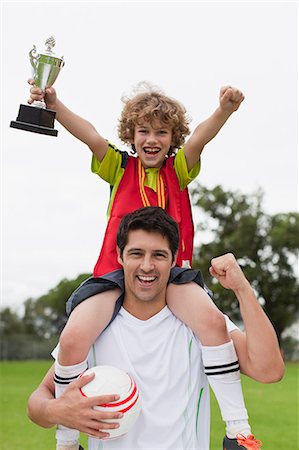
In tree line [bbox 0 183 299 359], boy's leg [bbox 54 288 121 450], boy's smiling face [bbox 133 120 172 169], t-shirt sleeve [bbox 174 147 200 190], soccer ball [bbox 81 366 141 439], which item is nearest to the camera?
soccer ball [bbox 81 366 141 439]

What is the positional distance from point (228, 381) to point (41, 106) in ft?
6.57

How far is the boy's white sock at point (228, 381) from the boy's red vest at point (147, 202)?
3.12 feet

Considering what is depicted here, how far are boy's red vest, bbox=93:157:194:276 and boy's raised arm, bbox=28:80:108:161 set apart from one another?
0.22 meters

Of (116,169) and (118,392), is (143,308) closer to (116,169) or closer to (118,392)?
(118,392)

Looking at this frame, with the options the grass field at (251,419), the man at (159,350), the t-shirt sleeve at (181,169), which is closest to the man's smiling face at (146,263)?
the man at (159,350)

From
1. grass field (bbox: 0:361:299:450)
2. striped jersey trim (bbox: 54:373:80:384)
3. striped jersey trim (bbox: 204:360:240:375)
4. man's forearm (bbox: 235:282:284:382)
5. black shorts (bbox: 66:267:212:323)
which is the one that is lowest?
grass field (bbox: 0:361:299:450)

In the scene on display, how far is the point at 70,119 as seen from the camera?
4812mm

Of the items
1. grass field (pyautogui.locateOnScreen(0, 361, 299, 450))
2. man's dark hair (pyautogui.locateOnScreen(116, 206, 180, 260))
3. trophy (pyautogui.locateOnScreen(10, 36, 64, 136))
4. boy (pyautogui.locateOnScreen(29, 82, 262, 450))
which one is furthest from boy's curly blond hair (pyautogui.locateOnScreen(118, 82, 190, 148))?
grass field (pyautogui.locateOnScreen(0, 361, 299, 450))

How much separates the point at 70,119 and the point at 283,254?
32101 millimetres

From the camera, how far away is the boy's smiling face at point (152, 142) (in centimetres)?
470

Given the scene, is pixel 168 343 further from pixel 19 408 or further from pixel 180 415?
pixel 19 408

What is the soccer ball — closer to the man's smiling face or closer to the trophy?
the man's smiling face

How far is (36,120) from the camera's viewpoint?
4.48 m

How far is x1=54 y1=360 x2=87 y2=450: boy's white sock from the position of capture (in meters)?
3.74
